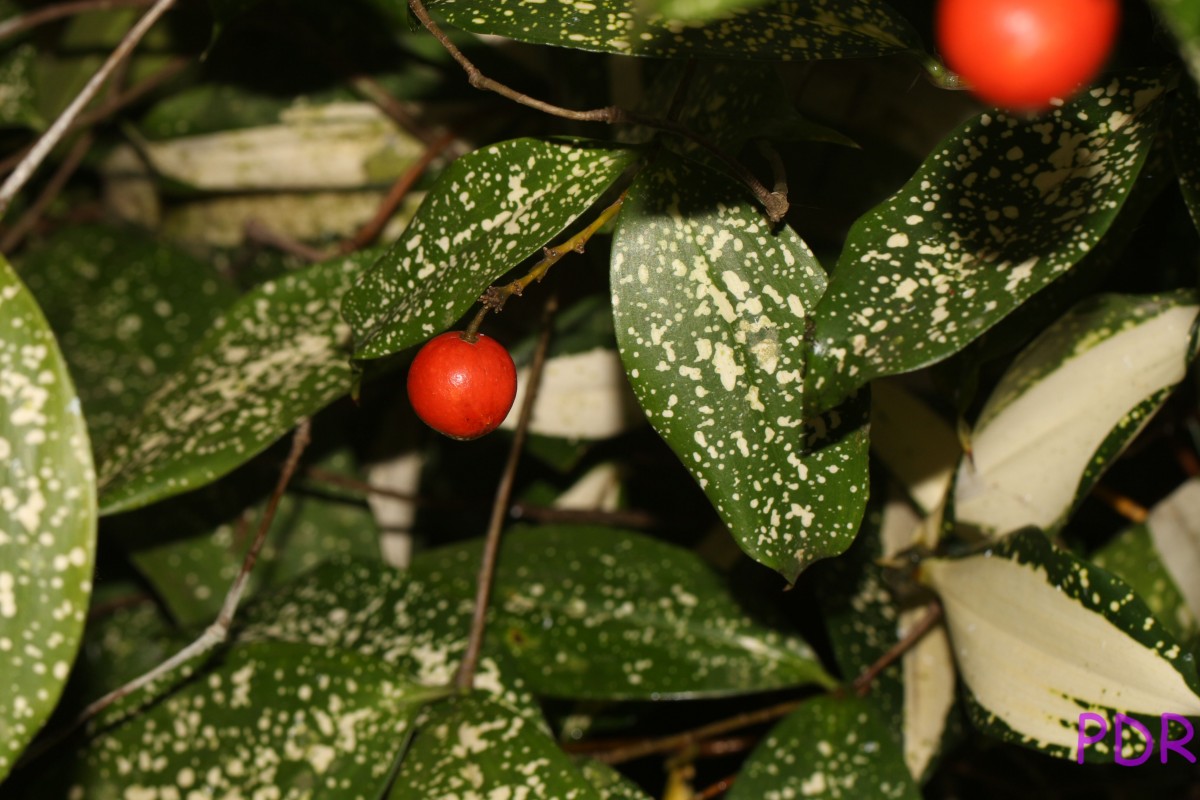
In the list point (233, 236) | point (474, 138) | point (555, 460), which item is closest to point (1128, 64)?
point (555, 460)

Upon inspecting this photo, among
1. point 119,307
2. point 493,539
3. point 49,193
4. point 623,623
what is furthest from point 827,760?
point 49,193

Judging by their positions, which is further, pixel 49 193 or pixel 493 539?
pixel 49 193

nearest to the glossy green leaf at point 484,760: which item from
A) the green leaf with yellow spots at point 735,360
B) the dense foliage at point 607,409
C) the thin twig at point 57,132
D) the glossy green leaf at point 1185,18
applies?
the dense foliage at point 607,409

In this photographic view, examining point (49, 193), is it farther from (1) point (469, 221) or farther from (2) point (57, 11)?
(1) point (469, 221)

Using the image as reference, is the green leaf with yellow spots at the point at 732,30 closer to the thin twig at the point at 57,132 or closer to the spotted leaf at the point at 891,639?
the thin twig at the point at 57,132

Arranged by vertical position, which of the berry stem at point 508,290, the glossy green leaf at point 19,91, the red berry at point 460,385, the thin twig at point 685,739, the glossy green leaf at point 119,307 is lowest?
the thin twig at point 685,739
